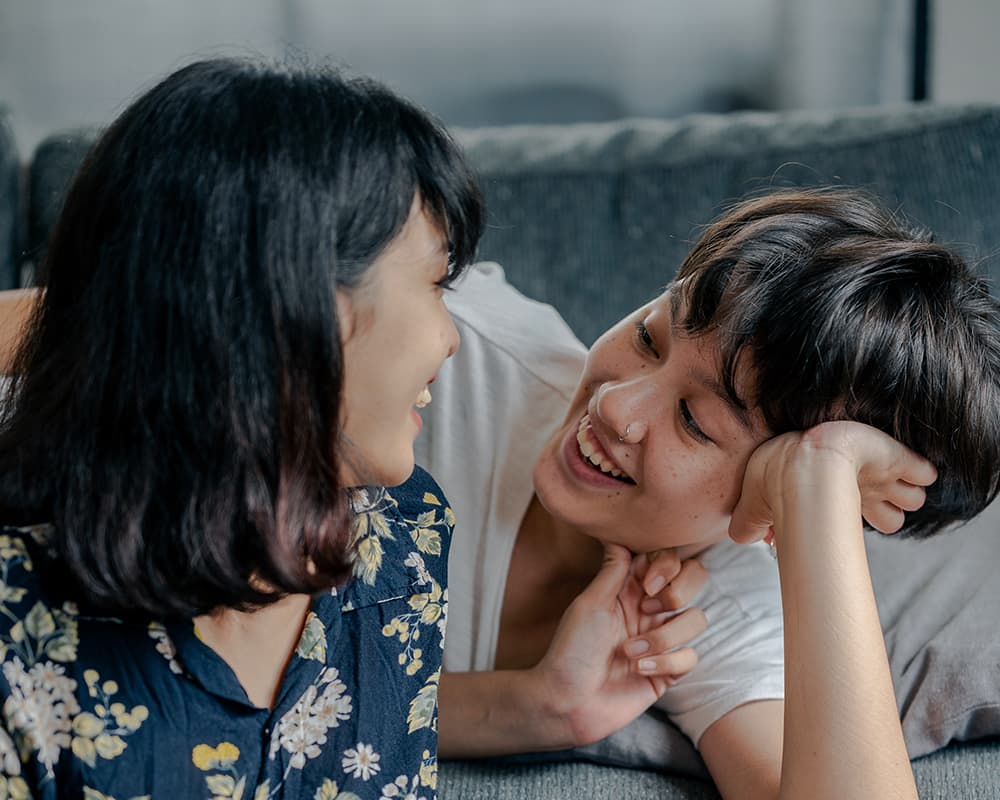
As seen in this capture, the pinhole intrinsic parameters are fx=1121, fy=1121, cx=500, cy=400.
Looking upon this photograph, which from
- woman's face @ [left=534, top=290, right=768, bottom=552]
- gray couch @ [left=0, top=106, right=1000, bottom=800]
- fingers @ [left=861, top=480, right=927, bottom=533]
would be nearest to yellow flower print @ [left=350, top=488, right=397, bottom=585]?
woman's face @ [left=534, top=290, right=768, bottom=552]

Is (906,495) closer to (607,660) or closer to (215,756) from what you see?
(607,660)

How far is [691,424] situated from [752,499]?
0.10m

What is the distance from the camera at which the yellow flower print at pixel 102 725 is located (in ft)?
2.92

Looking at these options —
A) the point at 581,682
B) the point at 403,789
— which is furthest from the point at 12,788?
the point at 581,682

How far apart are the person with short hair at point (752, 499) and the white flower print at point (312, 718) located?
307 mm

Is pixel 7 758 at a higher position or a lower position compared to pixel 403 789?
higher

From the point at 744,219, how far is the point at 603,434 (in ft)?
1.02

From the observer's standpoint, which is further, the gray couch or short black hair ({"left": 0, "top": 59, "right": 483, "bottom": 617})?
the gray couch

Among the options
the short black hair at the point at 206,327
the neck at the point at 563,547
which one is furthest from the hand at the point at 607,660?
the short black hair at the point at 206,327

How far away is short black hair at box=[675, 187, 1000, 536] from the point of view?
1.16 metres

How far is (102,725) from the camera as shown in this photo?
2.94 ft

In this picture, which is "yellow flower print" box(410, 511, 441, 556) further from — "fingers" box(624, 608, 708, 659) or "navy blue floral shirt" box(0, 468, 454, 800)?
"fingers" box(624, 608, 708, 659)

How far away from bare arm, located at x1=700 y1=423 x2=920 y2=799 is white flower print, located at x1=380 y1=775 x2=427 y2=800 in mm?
353

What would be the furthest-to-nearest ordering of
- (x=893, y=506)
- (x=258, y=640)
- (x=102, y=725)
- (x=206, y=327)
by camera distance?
(x=893, y=506)
(x=258, y=640)
(x=102, y=725)
(x=206, y=327)
